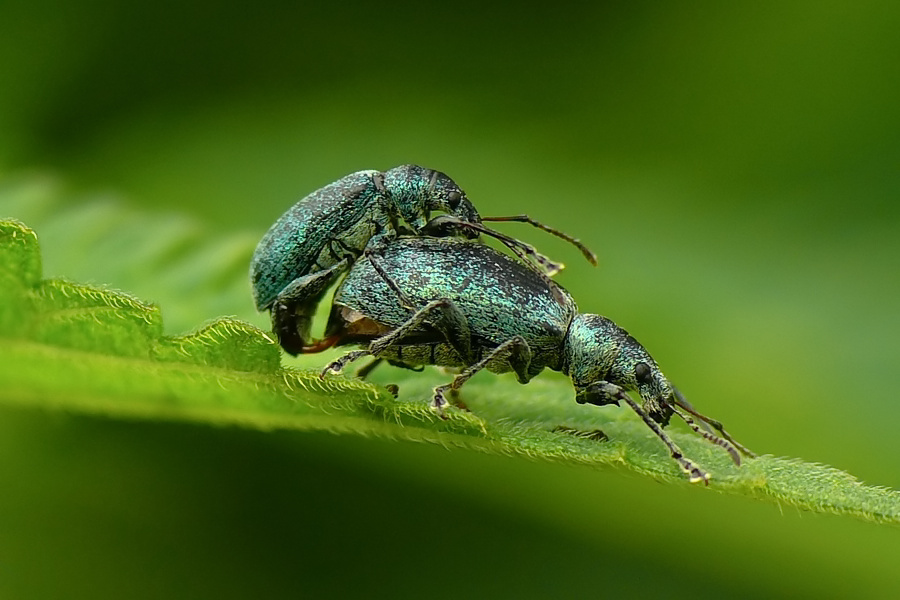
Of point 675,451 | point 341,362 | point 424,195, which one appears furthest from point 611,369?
point 424,195

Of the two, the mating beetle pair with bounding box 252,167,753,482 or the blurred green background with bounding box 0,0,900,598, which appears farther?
the blurred green background with bounding box 0,0,900,598

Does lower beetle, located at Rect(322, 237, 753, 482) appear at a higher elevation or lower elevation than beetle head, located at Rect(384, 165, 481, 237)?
lower

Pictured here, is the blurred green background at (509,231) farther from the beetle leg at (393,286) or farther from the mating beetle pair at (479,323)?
the beetle leg at (393,286)

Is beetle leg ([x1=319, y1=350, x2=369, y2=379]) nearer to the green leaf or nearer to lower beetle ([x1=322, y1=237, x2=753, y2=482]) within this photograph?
lower beetle ([x1=322, y1=237, x2=753, y2=482])

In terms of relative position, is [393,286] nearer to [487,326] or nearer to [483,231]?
[487,326]

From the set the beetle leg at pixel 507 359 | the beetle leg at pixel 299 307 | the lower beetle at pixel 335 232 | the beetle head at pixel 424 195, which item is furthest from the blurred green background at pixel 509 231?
the beetle leg at pixel 507 359

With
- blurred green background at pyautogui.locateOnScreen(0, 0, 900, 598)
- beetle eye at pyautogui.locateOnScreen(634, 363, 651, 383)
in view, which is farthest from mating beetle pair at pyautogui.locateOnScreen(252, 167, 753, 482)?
blurred green background at pyautogui.locateOnScreen(0, 0, 900, 598)

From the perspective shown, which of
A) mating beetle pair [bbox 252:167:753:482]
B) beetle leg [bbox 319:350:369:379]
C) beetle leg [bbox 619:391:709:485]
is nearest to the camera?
beetle leg [bbox 619:391:709:485]
